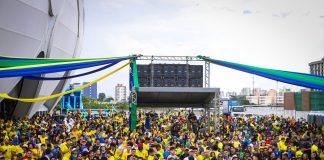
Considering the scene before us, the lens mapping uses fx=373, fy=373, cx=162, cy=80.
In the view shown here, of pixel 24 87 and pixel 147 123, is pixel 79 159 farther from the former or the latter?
pixel 24 87

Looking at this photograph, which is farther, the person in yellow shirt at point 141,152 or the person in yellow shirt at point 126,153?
the person in yellow shirt at point 141,152

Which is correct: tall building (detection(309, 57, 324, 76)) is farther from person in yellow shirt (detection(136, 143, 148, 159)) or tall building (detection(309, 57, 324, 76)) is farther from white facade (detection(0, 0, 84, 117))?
person in yellow shirt (detection(136, 143, 148, 159))

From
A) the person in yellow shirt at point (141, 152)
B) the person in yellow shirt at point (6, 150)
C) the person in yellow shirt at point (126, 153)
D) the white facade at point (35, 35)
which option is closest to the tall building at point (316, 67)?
the white facade at point (35, 35)

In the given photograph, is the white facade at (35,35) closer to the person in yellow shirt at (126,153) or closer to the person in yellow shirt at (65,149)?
the person in yellow shirt at (65,149)

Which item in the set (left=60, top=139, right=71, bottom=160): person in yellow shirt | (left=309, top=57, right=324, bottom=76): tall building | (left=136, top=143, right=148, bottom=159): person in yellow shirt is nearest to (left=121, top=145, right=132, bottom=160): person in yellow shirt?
(left=136, top=143, right=148, bottom=159): person in yellow shirt

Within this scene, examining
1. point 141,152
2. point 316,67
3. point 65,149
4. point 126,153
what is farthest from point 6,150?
point 316,67

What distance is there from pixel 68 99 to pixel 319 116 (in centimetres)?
2436

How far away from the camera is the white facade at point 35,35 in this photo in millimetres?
15625

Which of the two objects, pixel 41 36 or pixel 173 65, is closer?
pixel 41 36

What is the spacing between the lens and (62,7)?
21875 mm

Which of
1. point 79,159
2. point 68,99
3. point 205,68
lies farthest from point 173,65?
point 68,99

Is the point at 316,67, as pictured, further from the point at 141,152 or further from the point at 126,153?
the point at 126,153

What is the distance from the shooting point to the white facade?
1562 centimetres

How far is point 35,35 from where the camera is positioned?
18.0 m
